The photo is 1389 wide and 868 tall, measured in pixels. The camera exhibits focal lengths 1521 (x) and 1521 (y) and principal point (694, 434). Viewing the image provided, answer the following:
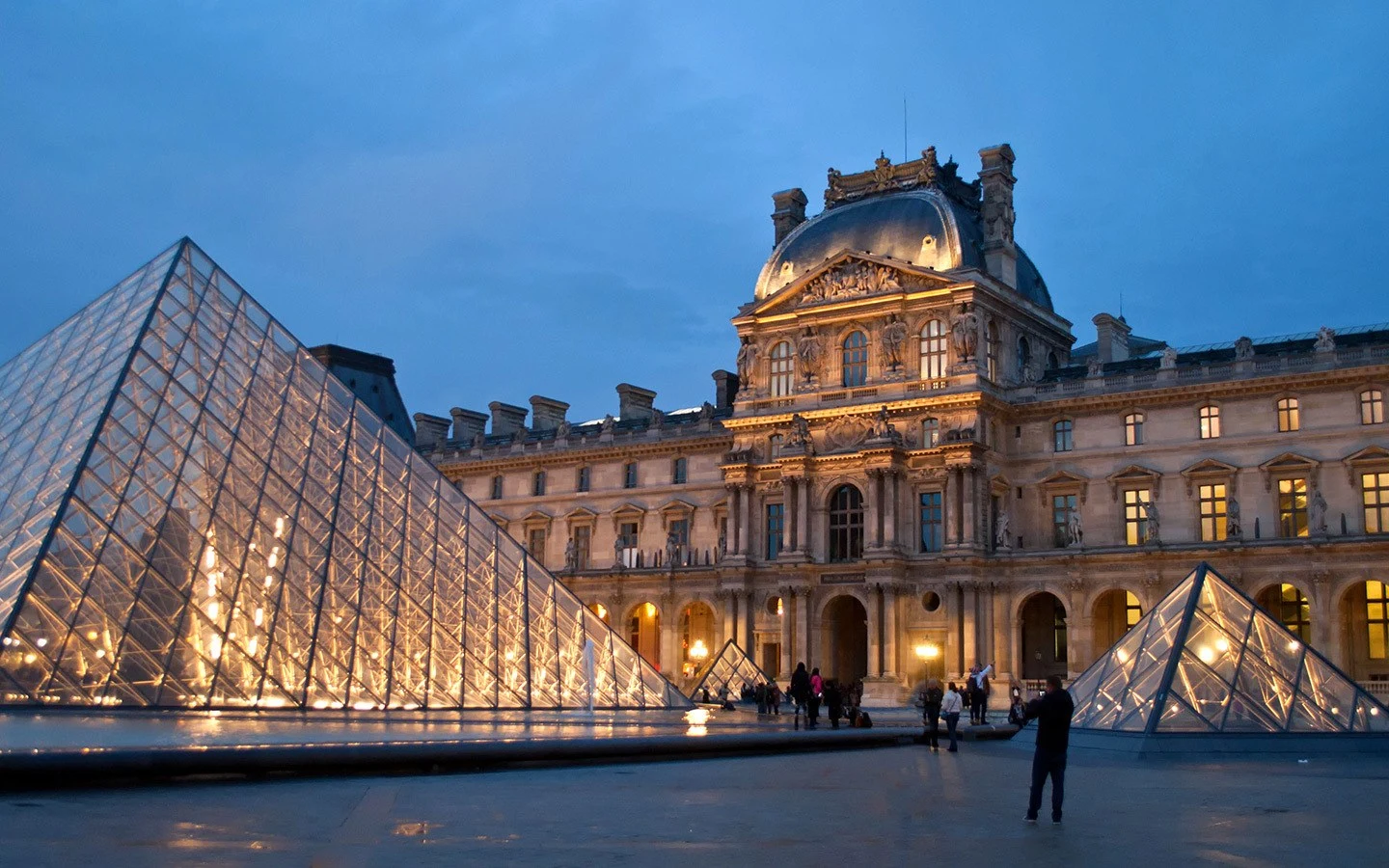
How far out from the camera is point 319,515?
22625mm

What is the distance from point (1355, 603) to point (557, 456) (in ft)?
89.6

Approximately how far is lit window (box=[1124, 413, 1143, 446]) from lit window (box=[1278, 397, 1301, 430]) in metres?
3.86

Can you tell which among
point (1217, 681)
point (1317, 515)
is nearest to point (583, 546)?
point (1317, 515)

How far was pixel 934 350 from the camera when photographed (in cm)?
4509

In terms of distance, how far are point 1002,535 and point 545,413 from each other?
22904mm

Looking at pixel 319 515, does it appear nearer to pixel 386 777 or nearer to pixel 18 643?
pixel 18 643

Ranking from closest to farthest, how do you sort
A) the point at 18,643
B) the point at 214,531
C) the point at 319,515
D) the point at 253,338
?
the point at 18,643 → the point at 214,531 → the point at 319,515 → the point at 253,338

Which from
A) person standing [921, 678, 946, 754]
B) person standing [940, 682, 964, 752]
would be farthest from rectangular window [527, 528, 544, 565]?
person standing [940, 682, 964, 752]

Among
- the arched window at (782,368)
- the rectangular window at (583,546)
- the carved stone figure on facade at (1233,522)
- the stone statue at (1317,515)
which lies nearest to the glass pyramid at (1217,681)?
the stone statue at (1317,515)

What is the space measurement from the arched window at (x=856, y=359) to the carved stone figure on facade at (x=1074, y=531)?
7.38m

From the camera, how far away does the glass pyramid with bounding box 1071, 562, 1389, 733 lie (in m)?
19.5

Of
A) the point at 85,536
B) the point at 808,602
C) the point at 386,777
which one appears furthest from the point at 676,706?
the point at 808,602

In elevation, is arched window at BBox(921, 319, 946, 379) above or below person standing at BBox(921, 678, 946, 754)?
above

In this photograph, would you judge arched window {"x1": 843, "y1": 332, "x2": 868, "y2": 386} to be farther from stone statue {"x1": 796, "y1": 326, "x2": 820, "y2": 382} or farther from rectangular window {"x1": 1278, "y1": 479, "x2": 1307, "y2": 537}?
rectangular window {"x1": 1278, "y1": 479, "x2": 1307, "y2": 537}
